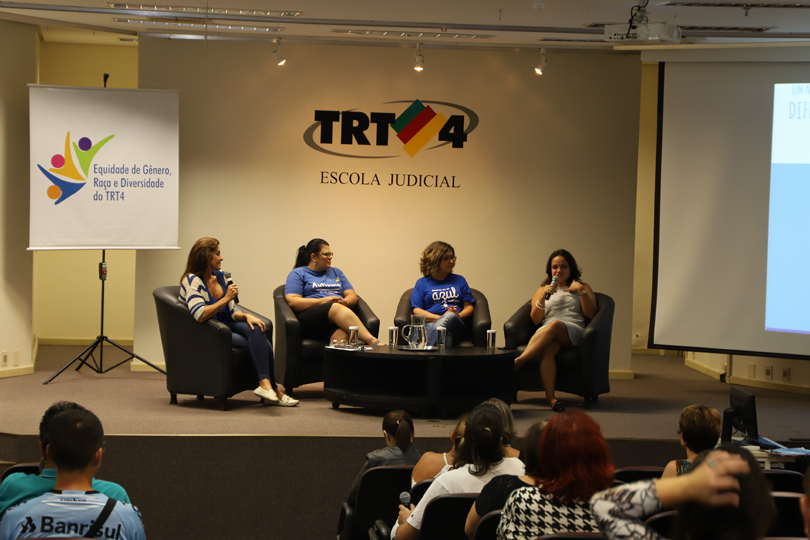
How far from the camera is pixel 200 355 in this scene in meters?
5.21

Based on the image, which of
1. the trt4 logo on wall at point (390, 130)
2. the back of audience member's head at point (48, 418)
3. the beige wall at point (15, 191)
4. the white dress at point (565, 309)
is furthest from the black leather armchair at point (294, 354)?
the back of audience member's head at point (48, 418)

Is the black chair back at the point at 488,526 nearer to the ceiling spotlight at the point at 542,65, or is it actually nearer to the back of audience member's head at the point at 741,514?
→ the back of audience member's head at the point at 741,514

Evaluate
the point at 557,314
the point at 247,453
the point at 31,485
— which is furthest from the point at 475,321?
the point at 31,485

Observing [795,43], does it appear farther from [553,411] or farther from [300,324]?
[300,324]

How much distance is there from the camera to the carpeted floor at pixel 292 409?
4.66 meters

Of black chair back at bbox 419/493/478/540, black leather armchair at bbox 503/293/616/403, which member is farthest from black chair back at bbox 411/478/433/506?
black leather armchair at bbox 503/293/616/403

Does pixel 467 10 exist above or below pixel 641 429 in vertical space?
above

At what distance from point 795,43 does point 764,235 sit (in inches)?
60.5

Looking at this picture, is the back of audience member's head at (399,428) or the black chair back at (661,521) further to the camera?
the back of audience member's head at (399,428)

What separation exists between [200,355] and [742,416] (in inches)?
132

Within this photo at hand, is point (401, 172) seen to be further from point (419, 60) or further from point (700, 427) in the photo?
point (700, 427)

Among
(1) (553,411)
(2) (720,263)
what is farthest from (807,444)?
(2) (720,263)

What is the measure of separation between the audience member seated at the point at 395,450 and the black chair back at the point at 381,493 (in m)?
0.14

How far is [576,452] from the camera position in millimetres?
1800
